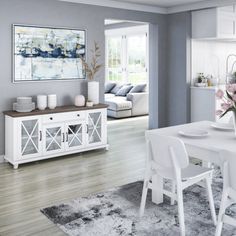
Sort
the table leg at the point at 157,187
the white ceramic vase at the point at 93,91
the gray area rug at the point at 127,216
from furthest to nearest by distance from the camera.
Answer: the white ceramic vase at the point at 93,91 → the table leg at the point at 157,187 → the gray area rug at the point at 127,216

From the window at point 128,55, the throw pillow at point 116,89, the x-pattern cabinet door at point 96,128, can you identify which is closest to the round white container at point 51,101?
the x-pattern cabinet door at point 96,128

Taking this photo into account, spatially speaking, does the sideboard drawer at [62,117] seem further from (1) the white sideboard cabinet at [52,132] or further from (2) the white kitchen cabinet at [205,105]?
(2) the white kitchen cabinet at [205,105]

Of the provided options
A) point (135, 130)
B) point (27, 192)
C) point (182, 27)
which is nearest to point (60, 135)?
point (27, 192)

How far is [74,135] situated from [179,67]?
2.63 metres

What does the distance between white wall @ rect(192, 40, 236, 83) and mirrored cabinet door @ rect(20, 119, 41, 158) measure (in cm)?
332

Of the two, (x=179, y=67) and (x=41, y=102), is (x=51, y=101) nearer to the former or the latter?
(x=41, y=102)

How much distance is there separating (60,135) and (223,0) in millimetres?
3463

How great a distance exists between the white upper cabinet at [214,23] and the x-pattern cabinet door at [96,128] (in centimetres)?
242

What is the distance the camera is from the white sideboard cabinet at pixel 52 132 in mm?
4469

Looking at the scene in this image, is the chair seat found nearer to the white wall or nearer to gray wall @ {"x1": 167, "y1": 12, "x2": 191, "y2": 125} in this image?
gray wall @ {"x1": 167, "y1": 12, "x2": 191, "y2": 125}

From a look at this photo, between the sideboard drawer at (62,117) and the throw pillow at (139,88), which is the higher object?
the throw pillow at (139,88)

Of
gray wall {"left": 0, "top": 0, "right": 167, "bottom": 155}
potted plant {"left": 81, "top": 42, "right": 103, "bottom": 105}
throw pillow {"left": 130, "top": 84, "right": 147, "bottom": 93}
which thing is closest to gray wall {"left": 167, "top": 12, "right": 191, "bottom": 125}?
gray wall {"left": 0, "top": 0, "right": 167, "bottom": 155}

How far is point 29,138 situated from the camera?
14.9 feet

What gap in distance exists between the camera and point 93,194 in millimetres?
3557
